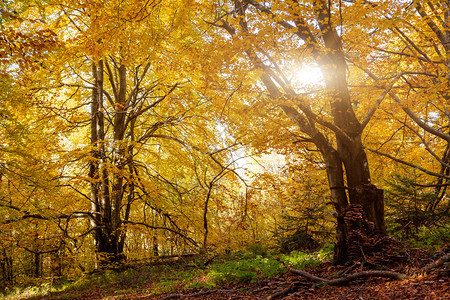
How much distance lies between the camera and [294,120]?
636cm

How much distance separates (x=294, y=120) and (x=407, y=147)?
18.0ft

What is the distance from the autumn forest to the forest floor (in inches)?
15.2

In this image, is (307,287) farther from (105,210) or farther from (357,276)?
(105,210)

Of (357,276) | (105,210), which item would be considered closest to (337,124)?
(357,276)

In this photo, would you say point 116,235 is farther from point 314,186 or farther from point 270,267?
point 314,186

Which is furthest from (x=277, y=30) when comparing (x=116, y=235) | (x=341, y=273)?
(x=116, y=235)

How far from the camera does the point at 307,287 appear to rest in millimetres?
4328

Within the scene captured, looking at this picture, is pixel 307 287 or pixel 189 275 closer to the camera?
pixel 307 287

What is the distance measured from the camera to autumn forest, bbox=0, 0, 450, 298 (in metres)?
5.67

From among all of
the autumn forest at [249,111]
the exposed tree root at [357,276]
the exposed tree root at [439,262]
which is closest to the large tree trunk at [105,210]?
the autumn forest at [249,111]

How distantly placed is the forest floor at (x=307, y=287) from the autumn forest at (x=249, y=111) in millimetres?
385

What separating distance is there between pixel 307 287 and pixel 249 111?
4.07 m

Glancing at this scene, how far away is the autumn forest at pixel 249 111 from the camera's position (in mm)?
5672

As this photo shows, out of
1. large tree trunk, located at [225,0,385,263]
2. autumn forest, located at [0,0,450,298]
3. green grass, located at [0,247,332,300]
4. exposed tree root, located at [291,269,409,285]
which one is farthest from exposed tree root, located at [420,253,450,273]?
green grass, located at [0,247,332,300]
